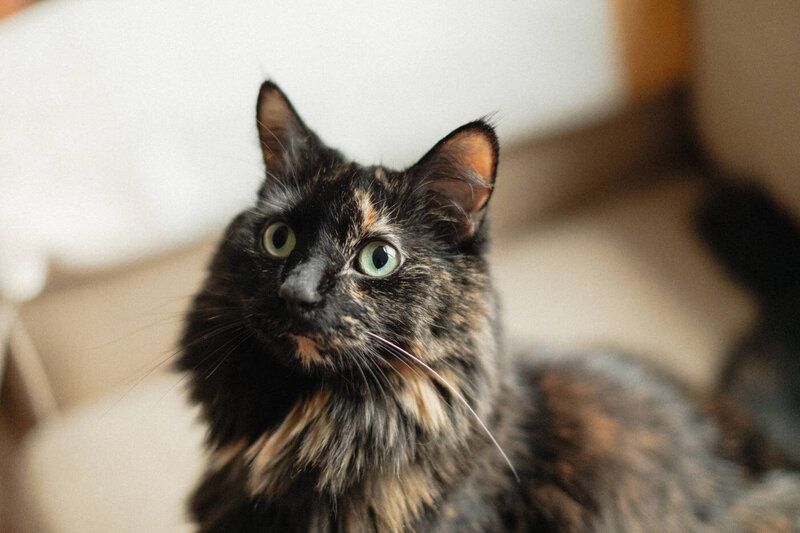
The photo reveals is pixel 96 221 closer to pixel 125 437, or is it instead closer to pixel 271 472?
pixel 125 437

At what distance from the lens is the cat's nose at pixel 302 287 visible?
0.70 meters

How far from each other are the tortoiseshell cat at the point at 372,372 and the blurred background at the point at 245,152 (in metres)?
0.27

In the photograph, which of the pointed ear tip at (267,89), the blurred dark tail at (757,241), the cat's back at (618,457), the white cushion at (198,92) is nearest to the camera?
the pointed ear tip at (267,89)

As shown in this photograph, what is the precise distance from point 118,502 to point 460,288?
866mm

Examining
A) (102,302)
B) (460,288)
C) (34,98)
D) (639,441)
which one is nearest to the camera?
(460,288)

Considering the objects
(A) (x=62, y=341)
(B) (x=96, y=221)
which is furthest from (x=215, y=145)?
(A) (x=62, y=341)

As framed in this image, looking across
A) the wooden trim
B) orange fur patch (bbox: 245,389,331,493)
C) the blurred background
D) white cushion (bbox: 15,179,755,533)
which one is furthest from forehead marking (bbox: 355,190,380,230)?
the wooden trim

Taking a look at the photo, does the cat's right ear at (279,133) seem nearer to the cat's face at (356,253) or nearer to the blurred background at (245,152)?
the cat's face at (356,253)

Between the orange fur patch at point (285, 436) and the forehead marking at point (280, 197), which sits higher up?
the forehead marking at point (280, 197)

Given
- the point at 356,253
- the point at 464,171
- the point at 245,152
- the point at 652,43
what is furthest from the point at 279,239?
the point at 652,43

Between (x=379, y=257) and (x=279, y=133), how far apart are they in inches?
9.3

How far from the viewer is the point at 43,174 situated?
1.22 m

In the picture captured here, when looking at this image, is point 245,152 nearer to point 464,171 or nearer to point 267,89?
point 267,89

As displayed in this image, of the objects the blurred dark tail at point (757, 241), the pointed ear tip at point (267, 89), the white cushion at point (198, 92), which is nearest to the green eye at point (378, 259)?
the pointed ear tip at point (267, 89)
